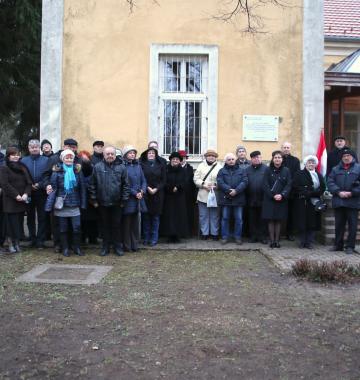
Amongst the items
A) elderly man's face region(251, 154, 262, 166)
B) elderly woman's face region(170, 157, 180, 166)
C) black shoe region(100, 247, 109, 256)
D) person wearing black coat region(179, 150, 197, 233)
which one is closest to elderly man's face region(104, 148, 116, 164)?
black shoe region(100, 247, 109, 256)

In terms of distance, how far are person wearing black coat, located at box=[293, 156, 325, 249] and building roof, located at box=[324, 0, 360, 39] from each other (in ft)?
27.3

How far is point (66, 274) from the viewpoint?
24.1ft

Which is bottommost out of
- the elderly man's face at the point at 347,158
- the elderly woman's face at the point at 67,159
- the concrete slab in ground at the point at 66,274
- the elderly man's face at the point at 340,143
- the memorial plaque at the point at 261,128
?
the concrete slab in ground at the point at 66,274

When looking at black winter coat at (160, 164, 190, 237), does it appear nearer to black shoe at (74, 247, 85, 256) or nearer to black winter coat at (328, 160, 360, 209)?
black shoe at (74, 247, 85, 256)

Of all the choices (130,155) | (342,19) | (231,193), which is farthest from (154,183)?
(342,19)

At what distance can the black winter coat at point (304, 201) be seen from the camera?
9.58 m

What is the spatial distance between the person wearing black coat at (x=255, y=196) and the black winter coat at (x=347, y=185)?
51.5 inches

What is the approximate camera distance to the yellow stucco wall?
432 inches

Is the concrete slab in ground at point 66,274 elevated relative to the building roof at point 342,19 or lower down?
lower down

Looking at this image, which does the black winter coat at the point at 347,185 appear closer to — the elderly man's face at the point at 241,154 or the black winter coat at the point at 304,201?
the black winter coat at the point at 304,201

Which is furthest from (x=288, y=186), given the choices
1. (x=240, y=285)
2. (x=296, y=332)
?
(x=296, y=332)

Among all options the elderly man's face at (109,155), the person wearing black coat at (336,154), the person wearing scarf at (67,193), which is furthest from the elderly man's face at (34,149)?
the person wearing black coat at (336,154)

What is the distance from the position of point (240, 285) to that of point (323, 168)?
4.68 m

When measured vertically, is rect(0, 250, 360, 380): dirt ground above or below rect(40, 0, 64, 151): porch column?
below
